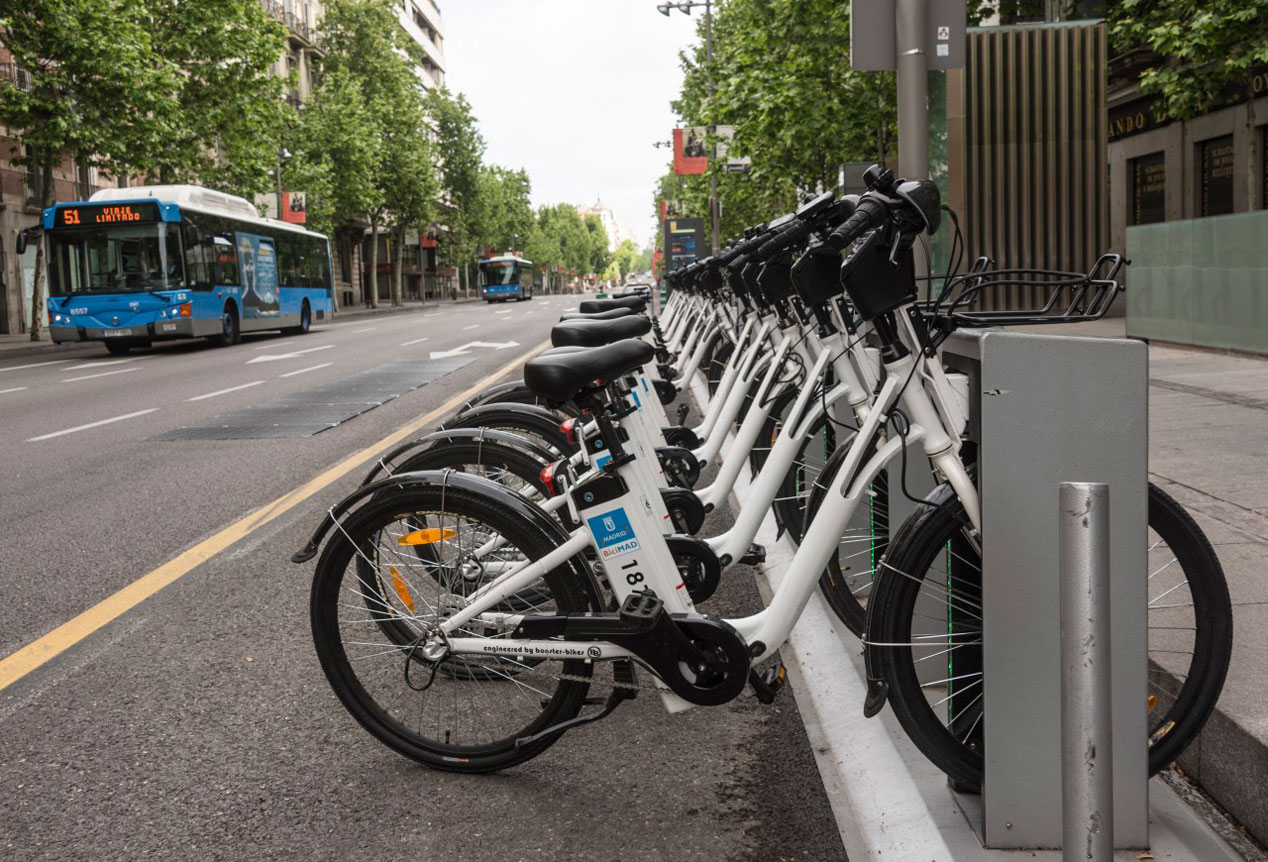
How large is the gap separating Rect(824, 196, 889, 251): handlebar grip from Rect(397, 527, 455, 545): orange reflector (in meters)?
1.22

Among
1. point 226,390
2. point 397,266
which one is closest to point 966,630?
point 226,390

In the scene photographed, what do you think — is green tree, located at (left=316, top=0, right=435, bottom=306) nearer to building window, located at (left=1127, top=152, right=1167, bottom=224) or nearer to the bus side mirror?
the bus side mirror

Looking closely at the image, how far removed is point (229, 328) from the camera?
2822 cm

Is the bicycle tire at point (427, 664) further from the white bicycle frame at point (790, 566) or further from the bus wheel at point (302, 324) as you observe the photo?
the bus wheel at point (302, 324)

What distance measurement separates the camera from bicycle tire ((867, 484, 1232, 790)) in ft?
8.83

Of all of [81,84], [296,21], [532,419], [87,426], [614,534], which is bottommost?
[87,426]

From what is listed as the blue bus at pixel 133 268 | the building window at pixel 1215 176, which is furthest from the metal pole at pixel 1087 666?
the blue bus at pixel 133 268

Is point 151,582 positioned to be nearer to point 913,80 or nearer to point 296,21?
point 913,80

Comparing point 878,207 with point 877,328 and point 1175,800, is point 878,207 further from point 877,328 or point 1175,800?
point 1175,800

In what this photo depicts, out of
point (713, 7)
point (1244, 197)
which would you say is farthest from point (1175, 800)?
point (713, 7)

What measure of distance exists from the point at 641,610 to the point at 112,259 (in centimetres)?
2445

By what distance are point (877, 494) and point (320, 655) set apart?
160cm

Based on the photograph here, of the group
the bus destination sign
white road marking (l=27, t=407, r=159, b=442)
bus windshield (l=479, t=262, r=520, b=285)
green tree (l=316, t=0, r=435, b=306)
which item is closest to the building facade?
white road marking (l=27, t=407, r=159, b=442)

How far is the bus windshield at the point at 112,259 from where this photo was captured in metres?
24.6
